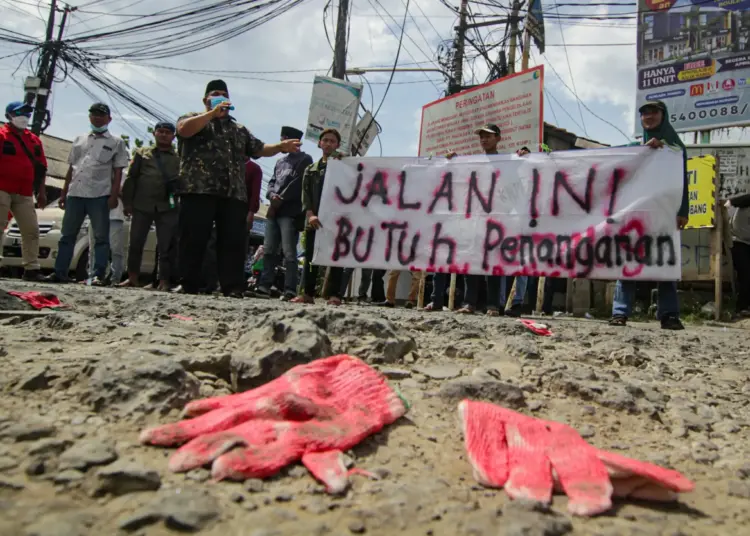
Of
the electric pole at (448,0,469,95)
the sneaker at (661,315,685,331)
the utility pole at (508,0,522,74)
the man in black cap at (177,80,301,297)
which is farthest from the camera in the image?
the electric pole at (448,0,469,95)

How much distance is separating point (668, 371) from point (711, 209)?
488 cm

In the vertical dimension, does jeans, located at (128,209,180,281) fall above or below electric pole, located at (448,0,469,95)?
below

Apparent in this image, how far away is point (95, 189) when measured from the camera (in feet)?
18.7

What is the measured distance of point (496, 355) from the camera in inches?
100

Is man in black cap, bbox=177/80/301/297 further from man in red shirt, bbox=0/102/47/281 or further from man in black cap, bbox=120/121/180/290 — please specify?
man in red shirt, bbox=0/102/47/281

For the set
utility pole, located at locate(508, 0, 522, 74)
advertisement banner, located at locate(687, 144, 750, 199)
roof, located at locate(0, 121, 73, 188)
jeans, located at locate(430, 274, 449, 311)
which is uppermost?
utility pole, located at locate(508, 0, 522, 74)

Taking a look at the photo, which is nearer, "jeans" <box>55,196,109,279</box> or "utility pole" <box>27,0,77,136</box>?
"jeans" <box>55,196,109,279</box>

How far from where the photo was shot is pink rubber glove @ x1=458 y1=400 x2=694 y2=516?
1.32 m

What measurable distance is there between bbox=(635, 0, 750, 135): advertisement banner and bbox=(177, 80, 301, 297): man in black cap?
8.02 meters

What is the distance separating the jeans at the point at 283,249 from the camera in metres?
5.57

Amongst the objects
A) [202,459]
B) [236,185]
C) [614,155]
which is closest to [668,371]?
[202,459]

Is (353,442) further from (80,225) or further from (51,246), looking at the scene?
(51,246)

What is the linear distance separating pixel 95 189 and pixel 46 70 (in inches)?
424

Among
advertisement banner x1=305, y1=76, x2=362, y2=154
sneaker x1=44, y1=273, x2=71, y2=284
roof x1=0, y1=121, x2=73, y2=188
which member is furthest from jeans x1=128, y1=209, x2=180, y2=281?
roof x1=0, y1=121, x2=73, y2=188
